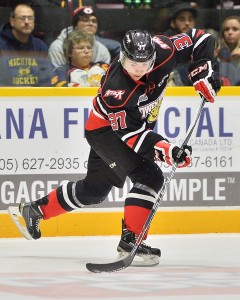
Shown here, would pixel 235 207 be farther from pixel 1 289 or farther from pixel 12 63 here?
pixel 1 289

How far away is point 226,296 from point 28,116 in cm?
246

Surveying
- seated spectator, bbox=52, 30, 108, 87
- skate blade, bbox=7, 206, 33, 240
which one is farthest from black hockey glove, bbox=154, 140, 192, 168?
seated spectator, bbox=52, 30, 108, 87

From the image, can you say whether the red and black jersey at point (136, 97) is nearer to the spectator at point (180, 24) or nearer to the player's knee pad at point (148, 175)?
the player's knee pad at point (148, 175)

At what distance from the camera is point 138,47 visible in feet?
16.5

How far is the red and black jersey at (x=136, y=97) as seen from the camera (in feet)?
16.8

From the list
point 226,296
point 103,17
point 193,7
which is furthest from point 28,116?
point 226,296

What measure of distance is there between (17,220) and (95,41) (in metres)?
1.36

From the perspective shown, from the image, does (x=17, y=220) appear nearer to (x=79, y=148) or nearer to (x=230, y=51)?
(x=79, y=148)

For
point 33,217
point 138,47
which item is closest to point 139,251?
point 33,217

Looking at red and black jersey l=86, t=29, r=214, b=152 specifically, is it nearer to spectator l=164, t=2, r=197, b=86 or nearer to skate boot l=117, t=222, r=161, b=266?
skate boot l=117, t=222, r=161, b=266

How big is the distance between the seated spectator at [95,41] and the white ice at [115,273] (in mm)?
1151

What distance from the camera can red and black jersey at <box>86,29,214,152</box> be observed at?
512 cm

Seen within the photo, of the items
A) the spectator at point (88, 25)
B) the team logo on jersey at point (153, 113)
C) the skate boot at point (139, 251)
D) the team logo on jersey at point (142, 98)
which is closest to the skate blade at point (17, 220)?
the skate boot at point (139, 251)

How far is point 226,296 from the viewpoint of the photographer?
4.21 metres
